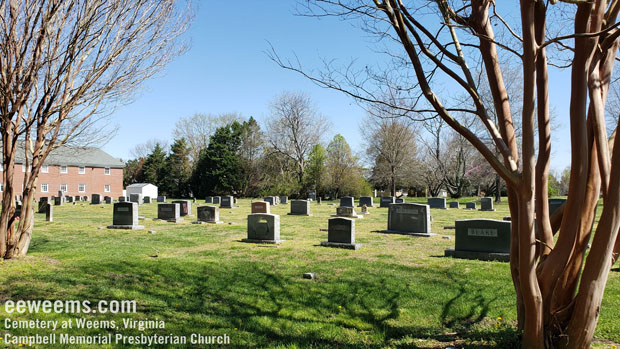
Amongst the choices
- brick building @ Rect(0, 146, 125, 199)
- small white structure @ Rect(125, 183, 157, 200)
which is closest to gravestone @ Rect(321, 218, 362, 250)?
brick building @ Rect(0, 146, 125, 199)

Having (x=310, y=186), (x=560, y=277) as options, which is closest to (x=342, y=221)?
(x=560, y=277)

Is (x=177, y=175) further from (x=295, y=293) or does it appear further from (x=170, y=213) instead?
(x=295, y=293)

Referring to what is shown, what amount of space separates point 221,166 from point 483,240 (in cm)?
5209

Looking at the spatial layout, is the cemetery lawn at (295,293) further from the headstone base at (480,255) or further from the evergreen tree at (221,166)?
the evergreen tree at (221,166)

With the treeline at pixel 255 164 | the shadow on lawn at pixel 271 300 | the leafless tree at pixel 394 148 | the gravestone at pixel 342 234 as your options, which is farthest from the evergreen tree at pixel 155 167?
the shadow on lawn at pixel 271 300

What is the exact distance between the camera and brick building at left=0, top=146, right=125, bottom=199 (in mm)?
49312

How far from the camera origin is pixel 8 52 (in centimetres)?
793

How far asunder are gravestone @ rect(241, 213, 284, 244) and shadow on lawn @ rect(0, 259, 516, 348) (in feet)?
13.4

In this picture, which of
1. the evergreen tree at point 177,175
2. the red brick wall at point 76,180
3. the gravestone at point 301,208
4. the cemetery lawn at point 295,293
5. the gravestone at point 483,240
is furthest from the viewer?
the evergreen tree at point 177,175

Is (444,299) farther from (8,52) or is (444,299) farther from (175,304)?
(8,52)

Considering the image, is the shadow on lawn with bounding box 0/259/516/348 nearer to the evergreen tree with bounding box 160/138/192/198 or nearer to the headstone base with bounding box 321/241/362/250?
the headstone base with bounding box 321/241/362/250

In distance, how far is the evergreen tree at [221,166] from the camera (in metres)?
58.9

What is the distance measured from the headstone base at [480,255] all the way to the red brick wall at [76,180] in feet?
163

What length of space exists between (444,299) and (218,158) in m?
Answer: 55.3
